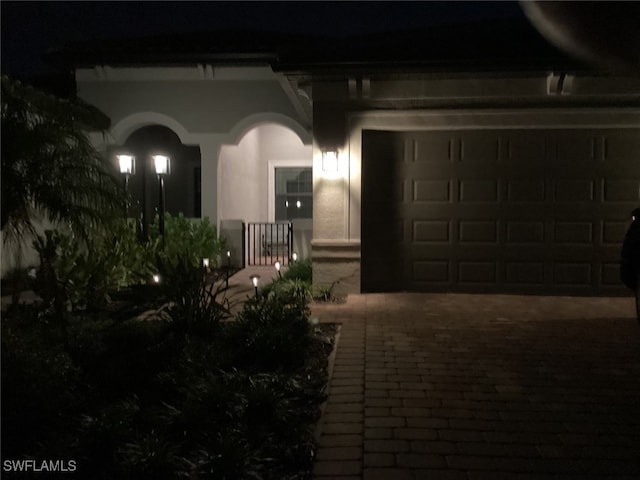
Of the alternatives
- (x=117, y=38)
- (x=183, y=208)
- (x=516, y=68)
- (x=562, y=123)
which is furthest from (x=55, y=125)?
(x=183, y=208)

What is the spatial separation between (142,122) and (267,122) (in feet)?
8.52

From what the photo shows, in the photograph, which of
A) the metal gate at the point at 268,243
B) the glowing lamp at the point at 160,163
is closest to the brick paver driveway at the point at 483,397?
the glowing lamp at the point at 160,163

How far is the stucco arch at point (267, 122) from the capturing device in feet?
40.8

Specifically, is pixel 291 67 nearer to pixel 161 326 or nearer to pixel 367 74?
pixel 367 74

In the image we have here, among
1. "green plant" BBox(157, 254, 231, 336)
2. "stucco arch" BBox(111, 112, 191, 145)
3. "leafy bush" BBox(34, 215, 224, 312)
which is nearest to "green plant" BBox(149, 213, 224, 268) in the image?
"leafy bush" BBox(34, 215, 224, 312)

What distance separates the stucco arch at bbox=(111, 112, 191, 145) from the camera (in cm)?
1252

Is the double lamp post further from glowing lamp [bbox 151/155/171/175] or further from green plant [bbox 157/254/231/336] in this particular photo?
green plant [bbox 157/254/231/336]

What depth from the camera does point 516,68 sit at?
27.2ft

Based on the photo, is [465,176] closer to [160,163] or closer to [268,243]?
[160,163]

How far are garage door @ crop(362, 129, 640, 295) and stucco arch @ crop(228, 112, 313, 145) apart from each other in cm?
355

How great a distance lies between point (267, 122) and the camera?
41.5ft

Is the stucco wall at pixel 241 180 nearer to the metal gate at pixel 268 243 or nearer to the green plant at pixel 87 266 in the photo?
the metal gate at pixel 268 243

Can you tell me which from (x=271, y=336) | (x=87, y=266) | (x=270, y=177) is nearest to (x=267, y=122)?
(x=270, y=177)

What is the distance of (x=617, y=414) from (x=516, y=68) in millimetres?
5405
